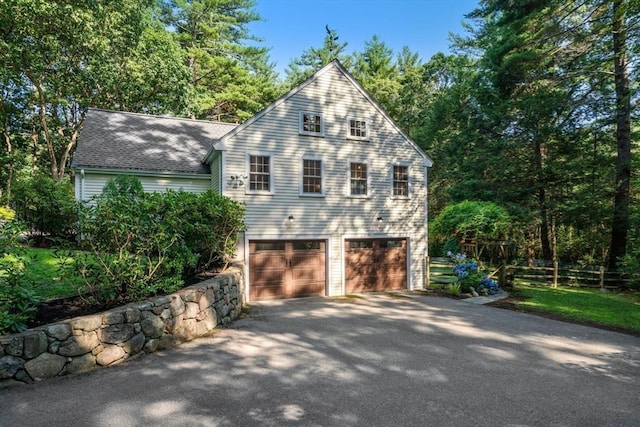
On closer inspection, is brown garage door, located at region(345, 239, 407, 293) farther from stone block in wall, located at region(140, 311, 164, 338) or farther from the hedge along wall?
stone block in wall, located at region(140, 311, 164, 338)

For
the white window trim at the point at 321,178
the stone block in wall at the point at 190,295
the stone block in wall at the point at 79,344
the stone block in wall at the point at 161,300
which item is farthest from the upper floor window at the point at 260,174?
the stone block in wall at the point at 79,344

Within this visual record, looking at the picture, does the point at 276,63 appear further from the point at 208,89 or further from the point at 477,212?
the point at 477,212

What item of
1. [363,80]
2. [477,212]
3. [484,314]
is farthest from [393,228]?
[363,80]

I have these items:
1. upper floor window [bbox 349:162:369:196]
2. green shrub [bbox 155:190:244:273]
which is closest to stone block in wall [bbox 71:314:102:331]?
green shrub [bbox 155:190:244:273]

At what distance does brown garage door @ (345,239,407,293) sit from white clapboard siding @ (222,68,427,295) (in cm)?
32

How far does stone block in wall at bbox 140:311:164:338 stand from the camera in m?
5.96

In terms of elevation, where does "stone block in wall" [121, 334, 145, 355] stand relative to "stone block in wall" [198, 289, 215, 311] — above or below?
below

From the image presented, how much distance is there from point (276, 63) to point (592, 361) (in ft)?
112

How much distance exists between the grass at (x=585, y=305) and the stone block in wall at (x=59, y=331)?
1103 cm

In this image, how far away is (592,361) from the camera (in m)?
6.14

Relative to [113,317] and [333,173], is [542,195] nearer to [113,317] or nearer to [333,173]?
[333,173]

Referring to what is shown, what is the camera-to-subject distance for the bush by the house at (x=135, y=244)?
641 centimetres

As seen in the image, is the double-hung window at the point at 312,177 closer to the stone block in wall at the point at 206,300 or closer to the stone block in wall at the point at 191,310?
the stone block in wall at the point at 206,300

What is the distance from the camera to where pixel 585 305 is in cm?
1141
